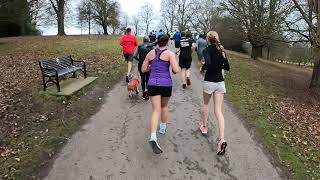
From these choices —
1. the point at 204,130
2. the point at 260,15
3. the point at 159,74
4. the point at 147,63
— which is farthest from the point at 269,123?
the point at 260,15

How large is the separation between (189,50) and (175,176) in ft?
21.8

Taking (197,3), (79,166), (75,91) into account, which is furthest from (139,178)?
(197,3)

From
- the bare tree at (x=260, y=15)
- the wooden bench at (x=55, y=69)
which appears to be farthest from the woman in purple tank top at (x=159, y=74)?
the bare tree at (x=260, y=15)

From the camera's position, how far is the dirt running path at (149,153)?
6.45 m

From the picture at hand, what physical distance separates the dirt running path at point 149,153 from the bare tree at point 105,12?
41.5 m

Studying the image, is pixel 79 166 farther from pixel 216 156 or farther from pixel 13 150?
pixel 216 156

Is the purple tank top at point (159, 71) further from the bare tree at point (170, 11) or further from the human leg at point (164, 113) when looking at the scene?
the bare tree at point (170, 11)

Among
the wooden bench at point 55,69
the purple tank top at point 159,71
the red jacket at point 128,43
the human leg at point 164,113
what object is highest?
the red jacket at point 128,43

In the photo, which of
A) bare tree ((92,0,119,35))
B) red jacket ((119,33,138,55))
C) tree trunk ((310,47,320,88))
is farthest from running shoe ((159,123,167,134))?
bare tree ((92,0,119,35))

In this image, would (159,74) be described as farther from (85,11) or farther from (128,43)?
(85,11)

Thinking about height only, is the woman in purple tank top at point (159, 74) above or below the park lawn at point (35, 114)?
above

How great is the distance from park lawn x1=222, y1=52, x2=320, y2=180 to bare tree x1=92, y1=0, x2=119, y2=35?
34237 mm

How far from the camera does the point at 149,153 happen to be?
7.09 metres

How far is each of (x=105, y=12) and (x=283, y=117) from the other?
41.4 metres
